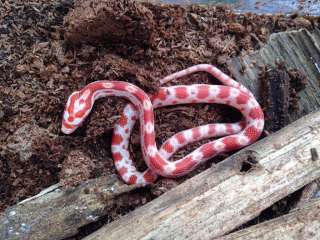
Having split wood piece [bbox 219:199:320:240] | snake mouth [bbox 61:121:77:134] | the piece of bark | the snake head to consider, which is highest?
the piece of bark

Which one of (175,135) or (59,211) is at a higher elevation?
(175,135)

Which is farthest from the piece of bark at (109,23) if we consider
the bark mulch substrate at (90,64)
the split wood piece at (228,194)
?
the split wood piece at (228,194)

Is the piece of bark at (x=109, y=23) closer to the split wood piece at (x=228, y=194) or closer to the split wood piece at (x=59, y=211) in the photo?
the split wood piece at (x=59, y=211)

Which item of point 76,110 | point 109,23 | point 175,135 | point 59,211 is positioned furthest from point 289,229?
point 109,23

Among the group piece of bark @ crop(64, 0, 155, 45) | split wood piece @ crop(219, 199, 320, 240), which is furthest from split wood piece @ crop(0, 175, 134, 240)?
piece of bark @ crop(64, 0, 155, 45)

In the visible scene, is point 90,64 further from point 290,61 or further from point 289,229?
point 289,229

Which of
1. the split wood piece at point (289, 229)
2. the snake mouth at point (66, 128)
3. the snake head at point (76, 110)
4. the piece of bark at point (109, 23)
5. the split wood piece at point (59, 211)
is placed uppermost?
the piece of bark at point (109, 23)

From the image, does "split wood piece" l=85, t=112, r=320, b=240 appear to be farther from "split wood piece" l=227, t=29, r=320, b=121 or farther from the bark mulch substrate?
"split wood piece" l=227, t=29, r=320, b=121

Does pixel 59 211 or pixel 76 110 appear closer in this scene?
pixel 59 211
